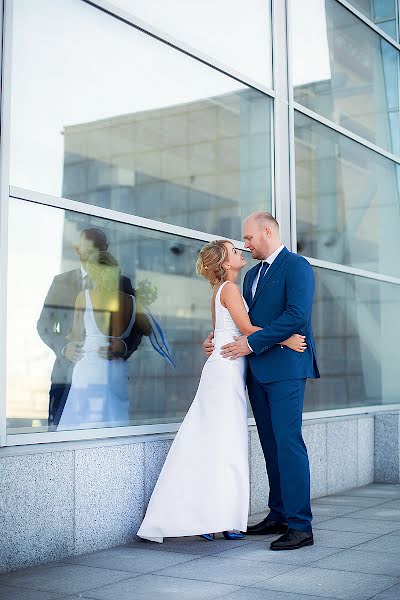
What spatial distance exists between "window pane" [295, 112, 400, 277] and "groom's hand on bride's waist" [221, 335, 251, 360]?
3.26 metres

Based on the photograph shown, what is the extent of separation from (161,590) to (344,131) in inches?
273

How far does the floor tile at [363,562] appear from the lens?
198 inches

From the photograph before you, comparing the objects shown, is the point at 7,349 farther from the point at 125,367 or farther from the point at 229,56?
the point at 229,56

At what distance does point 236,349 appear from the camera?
598cm

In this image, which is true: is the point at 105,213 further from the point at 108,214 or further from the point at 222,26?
the point at 222,26

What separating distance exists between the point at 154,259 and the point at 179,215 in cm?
63

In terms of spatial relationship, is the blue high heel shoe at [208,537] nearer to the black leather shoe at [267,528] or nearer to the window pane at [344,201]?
the black leather shoe at [267,528]

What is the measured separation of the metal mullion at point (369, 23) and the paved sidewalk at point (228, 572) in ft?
21.6

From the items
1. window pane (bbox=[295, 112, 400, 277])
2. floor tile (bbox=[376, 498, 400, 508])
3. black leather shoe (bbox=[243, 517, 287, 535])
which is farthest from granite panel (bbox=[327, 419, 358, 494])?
black leather shoe (bbox=[243, 517, 287, 535])

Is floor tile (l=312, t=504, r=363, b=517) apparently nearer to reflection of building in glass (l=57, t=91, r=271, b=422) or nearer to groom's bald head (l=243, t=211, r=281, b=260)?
reflection of building in glass (l=57, t=91, r=271, b=422)

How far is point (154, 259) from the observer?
7.08 meters

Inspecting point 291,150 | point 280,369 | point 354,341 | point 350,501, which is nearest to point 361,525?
point 350,501

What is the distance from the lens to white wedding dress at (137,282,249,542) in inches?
230

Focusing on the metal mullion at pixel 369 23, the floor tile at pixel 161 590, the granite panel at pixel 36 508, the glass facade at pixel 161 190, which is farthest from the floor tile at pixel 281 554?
the metal mullion at pixel 369 23
